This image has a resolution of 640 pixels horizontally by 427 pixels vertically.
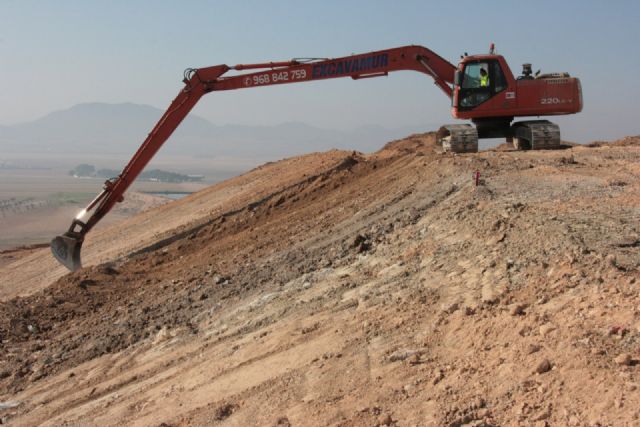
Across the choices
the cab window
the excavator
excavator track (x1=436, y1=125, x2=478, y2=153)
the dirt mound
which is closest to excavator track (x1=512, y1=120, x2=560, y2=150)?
the excavator

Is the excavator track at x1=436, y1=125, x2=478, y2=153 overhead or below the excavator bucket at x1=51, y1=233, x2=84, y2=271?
overhead

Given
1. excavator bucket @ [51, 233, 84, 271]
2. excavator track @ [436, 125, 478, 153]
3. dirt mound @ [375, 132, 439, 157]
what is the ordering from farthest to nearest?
dirt mound @ [375, 132, 439, 157]
excavator track @ [436, 125, 478, 153]
excavator bucket @ [51, 233, 84, 271]

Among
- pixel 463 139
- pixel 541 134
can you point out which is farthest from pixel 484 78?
pixel 541 134

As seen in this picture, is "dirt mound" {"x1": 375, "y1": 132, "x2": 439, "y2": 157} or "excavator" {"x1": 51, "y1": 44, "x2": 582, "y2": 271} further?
"dirt mound" {"x1": 375, "y1": 132, "x2": 439, "y2": 157}

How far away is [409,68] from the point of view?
16281mm

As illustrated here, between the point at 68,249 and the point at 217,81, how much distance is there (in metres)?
5.30

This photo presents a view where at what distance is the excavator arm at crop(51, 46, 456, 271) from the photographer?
50.8 ft

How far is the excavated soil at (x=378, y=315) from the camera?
16.9ft

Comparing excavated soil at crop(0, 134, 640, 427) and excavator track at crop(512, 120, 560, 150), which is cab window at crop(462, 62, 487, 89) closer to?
excavator track at crop(512, 120, 560, 150)

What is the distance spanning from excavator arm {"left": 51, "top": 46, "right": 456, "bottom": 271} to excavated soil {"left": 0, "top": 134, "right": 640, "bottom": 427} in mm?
1906

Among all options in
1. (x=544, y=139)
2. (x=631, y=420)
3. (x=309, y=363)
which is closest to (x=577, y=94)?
(x=544, y=139)

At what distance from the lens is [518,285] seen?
21.3ft

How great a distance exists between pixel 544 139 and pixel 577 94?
140cm

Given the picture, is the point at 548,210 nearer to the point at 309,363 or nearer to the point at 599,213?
the point at 599,213
